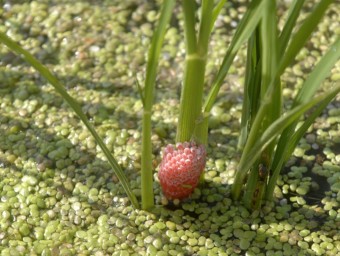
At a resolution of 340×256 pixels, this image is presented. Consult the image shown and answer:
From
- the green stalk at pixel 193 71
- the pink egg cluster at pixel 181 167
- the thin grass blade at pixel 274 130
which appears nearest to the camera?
the thin grass blade at pixel 274 130

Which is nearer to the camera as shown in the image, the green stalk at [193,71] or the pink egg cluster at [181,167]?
the green stalk at [193,71]

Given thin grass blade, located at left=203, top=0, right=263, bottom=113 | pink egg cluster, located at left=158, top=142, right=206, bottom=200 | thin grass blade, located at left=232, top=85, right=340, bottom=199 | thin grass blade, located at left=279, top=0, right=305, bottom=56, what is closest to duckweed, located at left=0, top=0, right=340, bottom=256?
pink egg cluster, located at left=158, top=142, right=206, bottom=200

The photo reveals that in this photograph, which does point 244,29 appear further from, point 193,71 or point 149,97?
point 149,97

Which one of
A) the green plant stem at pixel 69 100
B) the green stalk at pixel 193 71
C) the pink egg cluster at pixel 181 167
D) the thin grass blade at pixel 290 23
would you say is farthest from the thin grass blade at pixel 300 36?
the green plant stem at pixel 69 100

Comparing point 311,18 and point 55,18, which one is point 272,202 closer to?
point 311,18

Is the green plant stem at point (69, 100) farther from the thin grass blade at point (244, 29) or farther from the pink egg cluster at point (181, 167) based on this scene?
the thin grass blade at point (244, 29)

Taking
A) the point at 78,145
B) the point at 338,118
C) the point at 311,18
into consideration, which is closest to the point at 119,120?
the point at 78,145

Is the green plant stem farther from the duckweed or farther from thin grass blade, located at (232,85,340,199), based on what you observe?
thin grass blade, located at (232,85,340,199)
